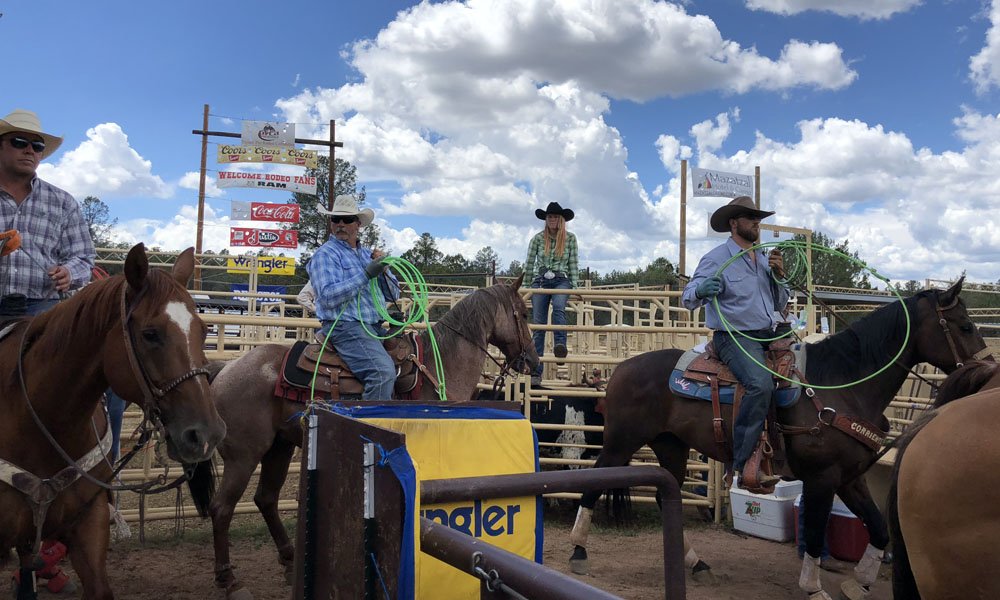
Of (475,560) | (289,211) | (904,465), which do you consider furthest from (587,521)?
(289,211)

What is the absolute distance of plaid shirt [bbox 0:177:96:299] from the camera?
3484 millimetres

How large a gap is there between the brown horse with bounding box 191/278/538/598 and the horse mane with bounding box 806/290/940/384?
2.16 m

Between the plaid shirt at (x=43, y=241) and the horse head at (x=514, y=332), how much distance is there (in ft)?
9.43

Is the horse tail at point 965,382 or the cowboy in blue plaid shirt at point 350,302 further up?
the cowboy in blue plaid shirt at point 350,302

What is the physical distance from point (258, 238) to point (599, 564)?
2370 cm

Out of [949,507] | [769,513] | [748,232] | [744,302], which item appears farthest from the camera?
[769,513]

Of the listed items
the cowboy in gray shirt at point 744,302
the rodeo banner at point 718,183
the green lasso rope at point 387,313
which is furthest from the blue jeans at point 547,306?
the rodeo banner at point 718,183

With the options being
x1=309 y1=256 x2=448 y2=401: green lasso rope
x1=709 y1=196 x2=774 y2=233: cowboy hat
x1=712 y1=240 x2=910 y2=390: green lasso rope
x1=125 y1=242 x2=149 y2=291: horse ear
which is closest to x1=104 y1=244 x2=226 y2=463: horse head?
x1=125 y1=242 x2=149 y2=291: horse ear

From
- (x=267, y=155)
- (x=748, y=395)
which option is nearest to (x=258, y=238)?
(x=267, y=155)

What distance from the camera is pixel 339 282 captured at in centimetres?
468

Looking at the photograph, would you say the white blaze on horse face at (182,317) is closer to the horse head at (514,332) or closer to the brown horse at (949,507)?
the brown horse at (949,507)

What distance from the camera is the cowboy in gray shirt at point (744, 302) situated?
4531 millimetres

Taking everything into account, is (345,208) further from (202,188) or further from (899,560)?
(202,188)

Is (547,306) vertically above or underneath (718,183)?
underneath
